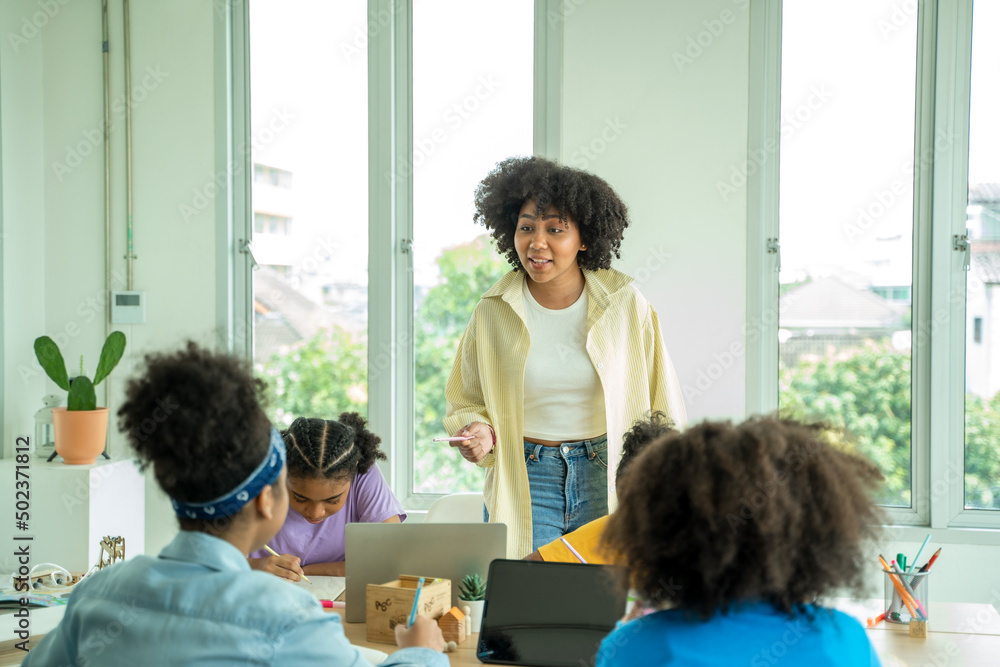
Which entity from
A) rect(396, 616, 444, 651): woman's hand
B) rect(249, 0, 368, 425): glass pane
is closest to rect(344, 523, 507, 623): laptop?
rect(396, 616, 444, 651): woman's hand

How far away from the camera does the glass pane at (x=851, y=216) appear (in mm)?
3393

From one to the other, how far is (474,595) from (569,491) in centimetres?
71

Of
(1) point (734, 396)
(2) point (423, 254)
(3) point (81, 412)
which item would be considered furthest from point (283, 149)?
(1) point (734, 396)

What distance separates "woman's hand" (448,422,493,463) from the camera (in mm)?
2361

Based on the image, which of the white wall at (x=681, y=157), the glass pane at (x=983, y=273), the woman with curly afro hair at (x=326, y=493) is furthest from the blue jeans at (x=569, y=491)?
the glass pane at (x=983, y=273)

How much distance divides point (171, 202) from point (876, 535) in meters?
3.45

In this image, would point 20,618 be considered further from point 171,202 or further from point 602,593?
point 171,202

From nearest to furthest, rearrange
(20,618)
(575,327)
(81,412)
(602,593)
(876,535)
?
(876,535) < (602,593) < (20,618) < (575,327) < (81,412)

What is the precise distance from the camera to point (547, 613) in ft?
5.08

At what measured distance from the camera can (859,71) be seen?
3416mm

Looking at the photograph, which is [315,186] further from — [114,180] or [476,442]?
[476,442]

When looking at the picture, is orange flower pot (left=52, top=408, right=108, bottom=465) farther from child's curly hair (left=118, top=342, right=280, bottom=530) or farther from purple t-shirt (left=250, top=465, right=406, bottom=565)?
child's curly hair (left=118, top=342, right=280, bottom=530)

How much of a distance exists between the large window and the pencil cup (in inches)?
82.6

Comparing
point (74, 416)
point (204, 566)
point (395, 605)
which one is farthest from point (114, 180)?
point (204, 566)
